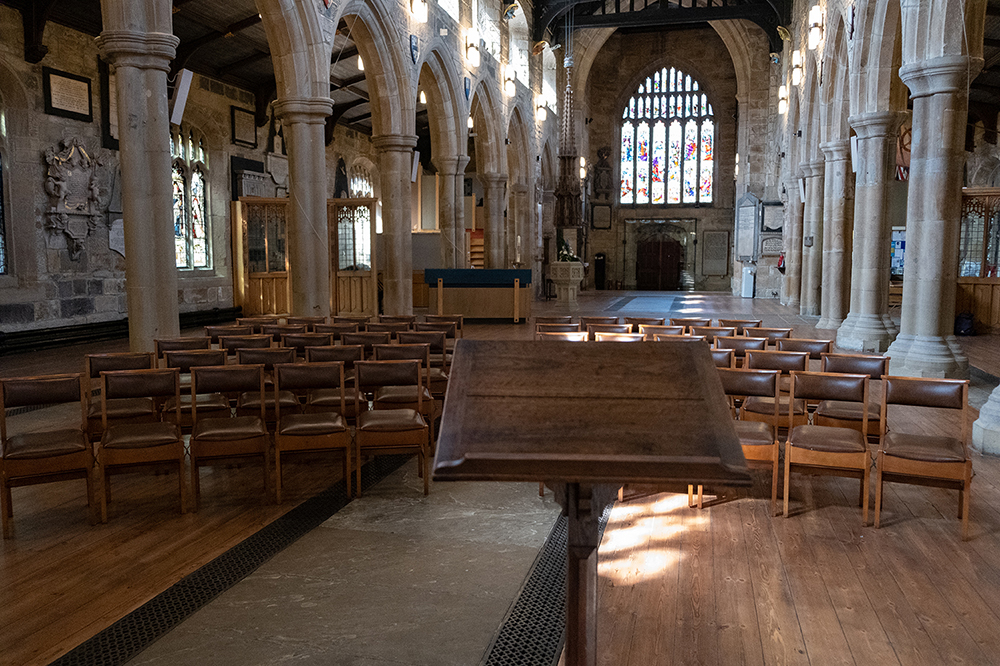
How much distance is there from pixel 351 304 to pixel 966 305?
35.9 feet

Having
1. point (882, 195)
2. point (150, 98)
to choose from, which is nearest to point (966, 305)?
point (882, 195)

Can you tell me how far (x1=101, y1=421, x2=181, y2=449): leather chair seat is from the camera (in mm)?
3998

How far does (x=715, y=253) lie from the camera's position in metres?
30.1

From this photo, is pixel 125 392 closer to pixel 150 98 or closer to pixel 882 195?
pixel 150 98

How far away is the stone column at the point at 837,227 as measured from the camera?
1242 cm

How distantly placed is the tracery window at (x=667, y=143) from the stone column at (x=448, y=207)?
51.4 feet

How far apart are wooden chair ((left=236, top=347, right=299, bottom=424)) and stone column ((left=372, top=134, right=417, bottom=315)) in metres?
7.77

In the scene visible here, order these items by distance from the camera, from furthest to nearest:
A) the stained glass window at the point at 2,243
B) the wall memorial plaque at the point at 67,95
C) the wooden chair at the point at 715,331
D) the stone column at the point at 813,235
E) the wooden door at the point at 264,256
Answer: the stone column at the point at 813,235
the wooden door at the point at 264,256
the wall memorial plaque at the point at 67,95
the stained glass window at the point at 2,243
the wooden chair at the point at 715,331

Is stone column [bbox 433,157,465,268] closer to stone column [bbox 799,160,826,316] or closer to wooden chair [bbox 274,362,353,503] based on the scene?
stone column [bbox 799,160,826,316]

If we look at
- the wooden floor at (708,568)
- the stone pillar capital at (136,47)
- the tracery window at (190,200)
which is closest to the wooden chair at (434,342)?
the wooden floor at (708,568)

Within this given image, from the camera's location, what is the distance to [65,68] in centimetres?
1159

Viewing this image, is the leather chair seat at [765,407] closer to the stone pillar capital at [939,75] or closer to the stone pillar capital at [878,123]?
the stone pillar capital at [939,75]

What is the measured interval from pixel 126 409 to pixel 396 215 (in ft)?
28.6

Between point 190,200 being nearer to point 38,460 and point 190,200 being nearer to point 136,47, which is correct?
point 136,47
